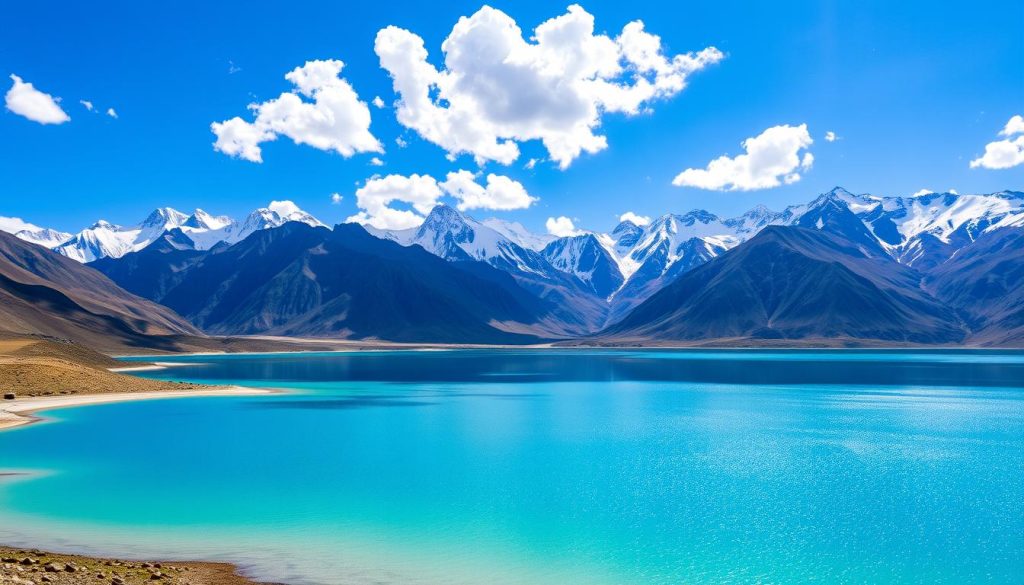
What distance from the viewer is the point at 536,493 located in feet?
139

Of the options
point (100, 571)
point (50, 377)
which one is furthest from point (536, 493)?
point (50, 377)

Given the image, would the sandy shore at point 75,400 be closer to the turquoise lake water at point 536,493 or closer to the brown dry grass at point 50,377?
the brown dry grass at point 50,377

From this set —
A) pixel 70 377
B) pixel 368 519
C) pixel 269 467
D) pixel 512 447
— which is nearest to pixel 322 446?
pixel 269 467

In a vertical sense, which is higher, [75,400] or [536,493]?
[75,400]

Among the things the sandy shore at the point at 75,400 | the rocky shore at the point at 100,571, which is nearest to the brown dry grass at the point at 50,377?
the sandy shore at the point at 75,400

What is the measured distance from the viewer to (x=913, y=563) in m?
29.9

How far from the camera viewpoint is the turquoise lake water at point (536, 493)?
29891 mm

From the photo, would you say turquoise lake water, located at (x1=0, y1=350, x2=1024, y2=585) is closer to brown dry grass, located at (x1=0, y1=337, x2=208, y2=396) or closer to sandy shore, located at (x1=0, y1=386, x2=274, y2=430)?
sandy shore, located at (x1=0, y1=386, x2=274, y2=430)

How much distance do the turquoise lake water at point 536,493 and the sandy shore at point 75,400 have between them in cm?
361

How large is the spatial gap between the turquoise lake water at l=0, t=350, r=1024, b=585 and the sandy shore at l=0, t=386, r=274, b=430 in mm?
3608

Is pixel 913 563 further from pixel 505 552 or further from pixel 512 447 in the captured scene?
pixel 512 447

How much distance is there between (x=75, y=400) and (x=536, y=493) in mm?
72314

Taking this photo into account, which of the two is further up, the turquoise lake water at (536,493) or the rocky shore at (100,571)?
the rocky shore at (100,571)

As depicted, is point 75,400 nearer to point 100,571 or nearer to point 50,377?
point 50,377
